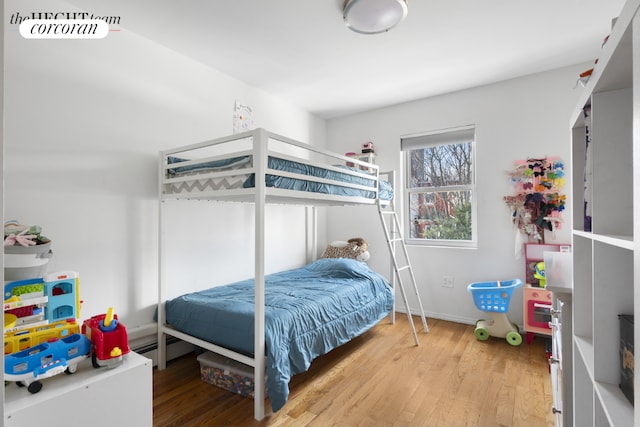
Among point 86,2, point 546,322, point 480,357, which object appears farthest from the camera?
point 546,322

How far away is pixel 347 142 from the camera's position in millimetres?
4125

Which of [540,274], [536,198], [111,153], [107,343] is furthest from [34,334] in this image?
[536,198]

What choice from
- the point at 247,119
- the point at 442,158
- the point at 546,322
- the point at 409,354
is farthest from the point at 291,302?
the point at 442,158

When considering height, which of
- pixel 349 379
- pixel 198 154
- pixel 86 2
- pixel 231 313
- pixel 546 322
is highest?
pixel 86 2

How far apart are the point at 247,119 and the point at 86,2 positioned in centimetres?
146

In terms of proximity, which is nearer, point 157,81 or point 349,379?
point 349,379

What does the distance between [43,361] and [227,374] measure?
1.16 meters

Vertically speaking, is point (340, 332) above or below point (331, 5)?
below

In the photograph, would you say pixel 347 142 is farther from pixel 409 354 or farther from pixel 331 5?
pixel 409 354

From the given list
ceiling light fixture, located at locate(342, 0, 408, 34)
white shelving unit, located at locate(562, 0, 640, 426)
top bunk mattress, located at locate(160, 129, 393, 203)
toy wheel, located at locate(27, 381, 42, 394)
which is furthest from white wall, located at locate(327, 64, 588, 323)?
toy wheel, located at locate(27, 381, 42, 394)

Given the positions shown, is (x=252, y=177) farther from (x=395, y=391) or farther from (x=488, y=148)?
(x=488, y=148)

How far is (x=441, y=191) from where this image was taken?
141 inches

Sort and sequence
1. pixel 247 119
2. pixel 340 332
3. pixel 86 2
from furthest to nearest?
pixel 247 119, pixel 340 332, pixel 86 2

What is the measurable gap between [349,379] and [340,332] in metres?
0.32
